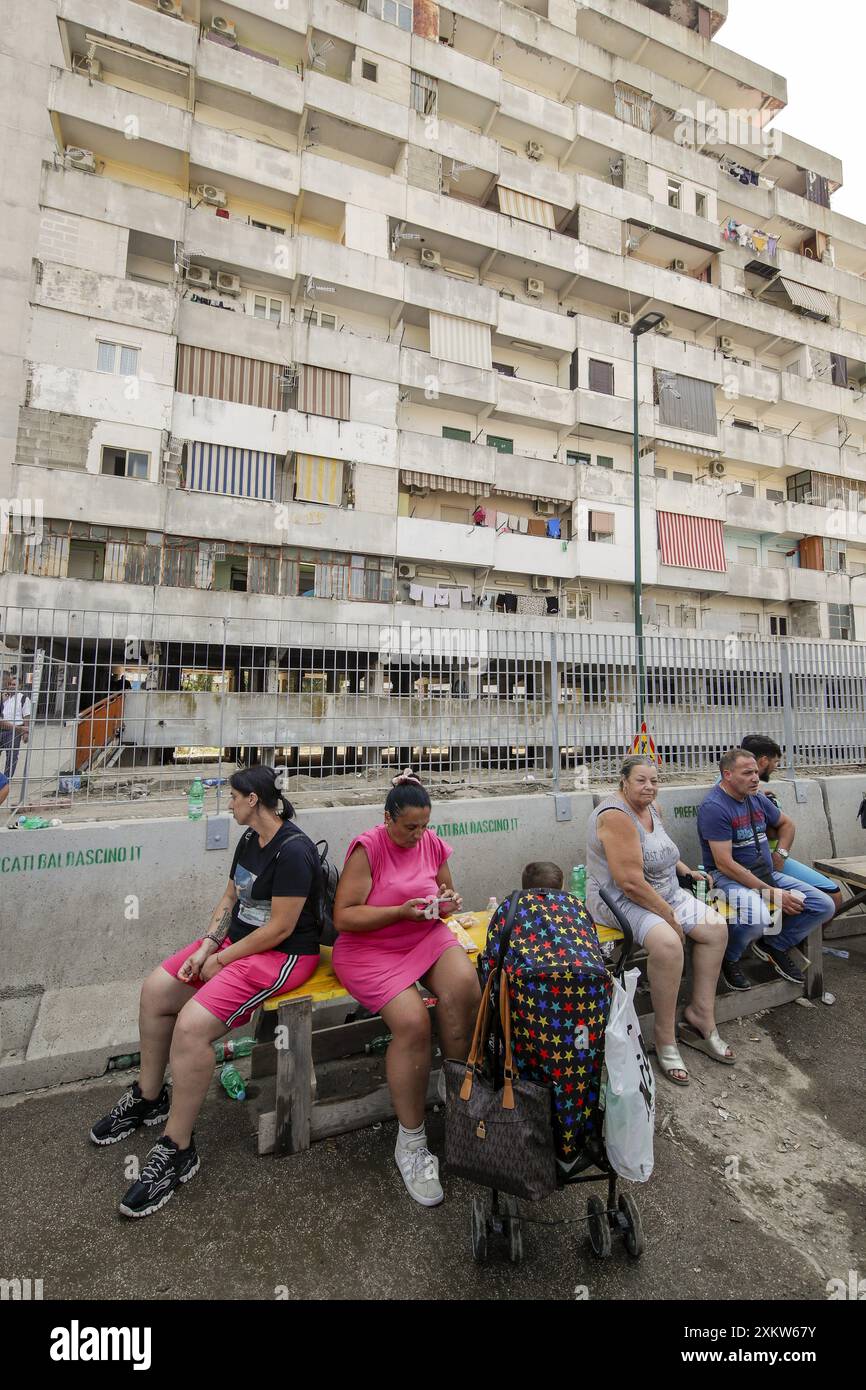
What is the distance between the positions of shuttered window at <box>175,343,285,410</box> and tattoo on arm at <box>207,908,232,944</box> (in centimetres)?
1777

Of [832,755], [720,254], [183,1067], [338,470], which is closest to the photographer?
[183,1067]

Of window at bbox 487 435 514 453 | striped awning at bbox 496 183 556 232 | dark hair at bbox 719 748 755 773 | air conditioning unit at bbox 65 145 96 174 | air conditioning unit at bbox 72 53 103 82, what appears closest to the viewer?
dark hair at bbox 719 748 755 773

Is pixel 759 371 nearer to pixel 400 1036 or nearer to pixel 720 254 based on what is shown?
pixel 720 254

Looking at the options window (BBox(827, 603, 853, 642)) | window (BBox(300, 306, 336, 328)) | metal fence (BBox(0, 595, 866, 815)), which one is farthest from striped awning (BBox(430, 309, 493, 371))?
window (BBox(827, 603, 853, 642))

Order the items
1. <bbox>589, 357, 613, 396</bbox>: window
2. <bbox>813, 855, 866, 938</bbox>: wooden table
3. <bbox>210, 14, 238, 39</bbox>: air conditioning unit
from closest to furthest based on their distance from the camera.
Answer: <bbox>813, 855, 866, 938</bbox>: wooden table
<bbox>210, 14, 238, 39</bbox>: air conditioning unit
<bbox>589, 357, 613, 396</bbox>: window

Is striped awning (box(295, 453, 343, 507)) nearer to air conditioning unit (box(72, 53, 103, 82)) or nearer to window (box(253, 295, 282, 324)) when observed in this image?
window (box(253, 295, 282, 324))

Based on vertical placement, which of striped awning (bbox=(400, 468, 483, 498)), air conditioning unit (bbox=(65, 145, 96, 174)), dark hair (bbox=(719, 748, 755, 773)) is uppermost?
air conditioning unit (bbox=(65, 145, 96, 174))

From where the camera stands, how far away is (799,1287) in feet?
7.07

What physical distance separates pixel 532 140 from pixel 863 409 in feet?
63.6

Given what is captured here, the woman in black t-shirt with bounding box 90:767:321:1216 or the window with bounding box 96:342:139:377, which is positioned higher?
the window with bounding box 96:342:139:377

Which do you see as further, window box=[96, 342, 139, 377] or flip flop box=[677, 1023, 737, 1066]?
window box=[96, 342, 139, 377]

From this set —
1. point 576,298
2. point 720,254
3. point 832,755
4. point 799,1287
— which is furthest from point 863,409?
point 799,1287

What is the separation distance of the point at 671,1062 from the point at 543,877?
1824 mm

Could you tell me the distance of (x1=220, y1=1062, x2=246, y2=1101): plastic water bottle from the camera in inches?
128
